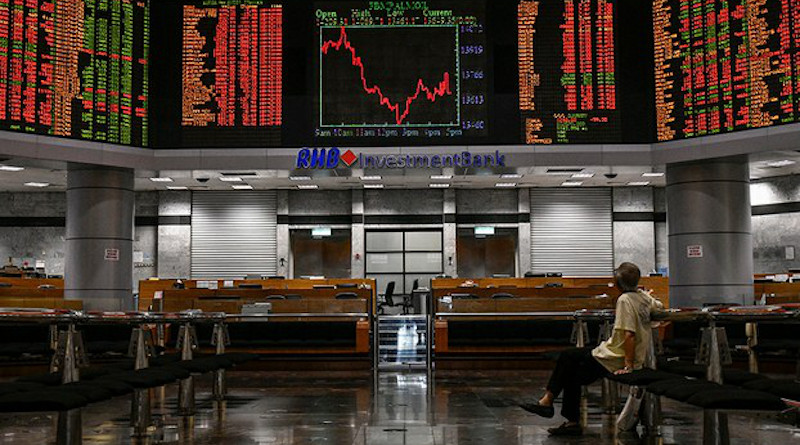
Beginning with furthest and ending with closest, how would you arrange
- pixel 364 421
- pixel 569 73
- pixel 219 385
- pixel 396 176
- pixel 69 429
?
pixel 396 176
pixel 569 73
pixel 219 385
pixel 364 421
pixel 69 429

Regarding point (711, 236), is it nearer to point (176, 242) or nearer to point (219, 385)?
point (219, 385)

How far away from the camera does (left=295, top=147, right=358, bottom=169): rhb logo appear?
1442cm

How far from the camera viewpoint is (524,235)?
23.0 m

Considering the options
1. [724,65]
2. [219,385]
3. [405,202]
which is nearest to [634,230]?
[405,202]

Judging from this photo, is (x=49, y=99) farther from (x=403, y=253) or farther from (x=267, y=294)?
(x=403, y=253)

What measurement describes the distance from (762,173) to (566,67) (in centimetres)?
747

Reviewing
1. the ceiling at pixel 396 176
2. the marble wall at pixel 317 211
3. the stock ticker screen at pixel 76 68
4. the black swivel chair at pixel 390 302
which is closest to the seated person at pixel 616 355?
the ceiling at pixel 396 176

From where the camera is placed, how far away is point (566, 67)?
14125 millimetres

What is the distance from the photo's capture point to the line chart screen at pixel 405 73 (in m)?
14.3

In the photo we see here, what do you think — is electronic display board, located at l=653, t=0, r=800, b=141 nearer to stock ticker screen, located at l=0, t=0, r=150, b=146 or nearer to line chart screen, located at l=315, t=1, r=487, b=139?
line chart screen, located at l=315, t=1, r=487, b=139

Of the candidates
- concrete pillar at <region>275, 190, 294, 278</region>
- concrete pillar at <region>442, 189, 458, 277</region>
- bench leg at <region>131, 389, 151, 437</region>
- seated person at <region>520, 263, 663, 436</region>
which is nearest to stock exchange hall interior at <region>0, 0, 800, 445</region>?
seated person at <region>520, 263, 663, 436</region>

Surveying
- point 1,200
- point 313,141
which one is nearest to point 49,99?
point 313,141

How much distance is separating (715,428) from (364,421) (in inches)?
132

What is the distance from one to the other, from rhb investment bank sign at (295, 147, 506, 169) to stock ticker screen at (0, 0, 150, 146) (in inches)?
108
